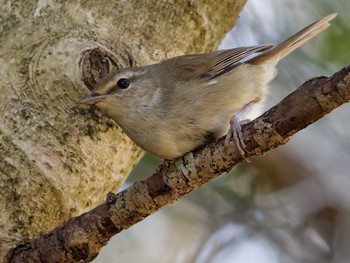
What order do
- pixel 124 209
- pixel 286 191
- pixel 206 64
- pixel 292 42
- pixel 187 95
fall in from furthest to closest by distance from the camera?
pixel 286 191, pixel 292 42, pixel 206 64, pixel 187 95, pixel 124 209

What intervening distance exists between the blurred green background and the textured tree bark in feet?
5.09

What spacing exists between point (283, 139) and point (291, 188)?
2622 mm

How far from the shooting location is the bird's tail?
11.6 feet

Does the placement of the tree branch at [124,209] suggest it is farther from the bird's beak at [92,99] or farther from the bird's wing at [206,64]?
the bird's wing at [206,64]

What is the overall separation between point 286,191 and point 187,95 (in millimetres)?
1852

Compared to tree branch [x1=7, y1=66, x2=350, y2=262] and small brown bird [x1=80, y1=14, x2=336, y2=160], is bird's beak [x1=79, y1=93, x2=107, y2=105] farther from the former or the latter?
tree branch [x1=7, y1=66, x2=350, y2=262]

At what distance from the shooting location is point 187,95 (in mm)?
3301

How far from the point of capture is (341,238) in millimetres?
4793

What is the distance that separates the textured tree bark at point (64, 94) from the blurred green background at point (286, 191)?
1.55 metres

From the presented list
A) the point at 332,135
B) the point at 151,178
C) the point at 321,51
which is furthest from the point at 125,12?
the point at 332,135

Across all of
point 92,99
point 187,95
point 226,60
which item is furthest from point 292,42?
point 92,99

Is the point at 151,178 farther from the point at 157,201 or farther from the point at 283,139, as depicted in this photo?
the point at 283,139

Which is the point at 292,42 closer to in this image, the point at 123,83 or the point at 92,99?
the point at 123,83

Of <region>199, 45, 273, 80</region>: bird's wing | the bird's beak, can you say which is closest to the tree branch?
the bird's beak
